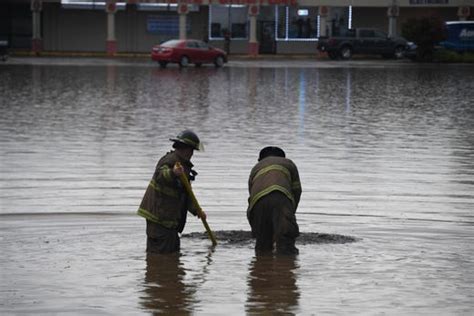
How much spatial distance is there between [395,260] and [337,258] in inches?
20.5

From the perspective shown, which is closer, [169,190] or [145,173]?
[169,190]

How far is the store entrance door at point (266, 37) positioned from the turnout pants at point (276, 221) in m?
66.5

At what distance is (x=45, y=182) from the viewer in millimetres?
16922

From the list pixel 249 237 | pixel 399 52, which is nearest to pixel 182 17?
pixel 399 52

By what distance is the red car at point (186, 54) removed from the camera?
190 feet

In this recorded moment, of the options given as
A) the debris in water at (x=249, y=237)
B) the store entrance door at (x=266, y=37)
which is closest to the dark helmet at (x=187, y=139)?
the debris in water at (x=249, y=237)

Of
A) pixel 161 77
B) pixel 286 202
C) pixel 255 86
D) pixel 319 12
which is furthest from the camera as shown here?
pixel 319 12

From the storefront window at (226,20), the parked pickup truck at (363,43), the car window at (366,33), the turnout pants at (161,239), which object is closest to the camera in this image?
the turnout pants at (161,239)

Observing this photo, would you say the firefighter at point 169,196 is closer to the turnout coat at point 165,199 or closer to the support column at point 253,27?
the turnout coat at point 165,199

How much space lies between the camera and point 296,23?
78562mm

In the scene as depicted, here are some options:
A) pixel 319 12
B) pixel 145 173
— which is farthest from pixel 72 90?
pixel 319 12

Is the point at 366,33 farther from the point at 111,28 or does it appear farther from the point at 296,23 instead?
the point at 111,28

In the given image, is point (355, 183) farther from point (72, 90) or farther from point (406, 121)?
point (72, 90)

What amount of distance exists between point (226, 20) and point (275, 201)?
67250 mm
